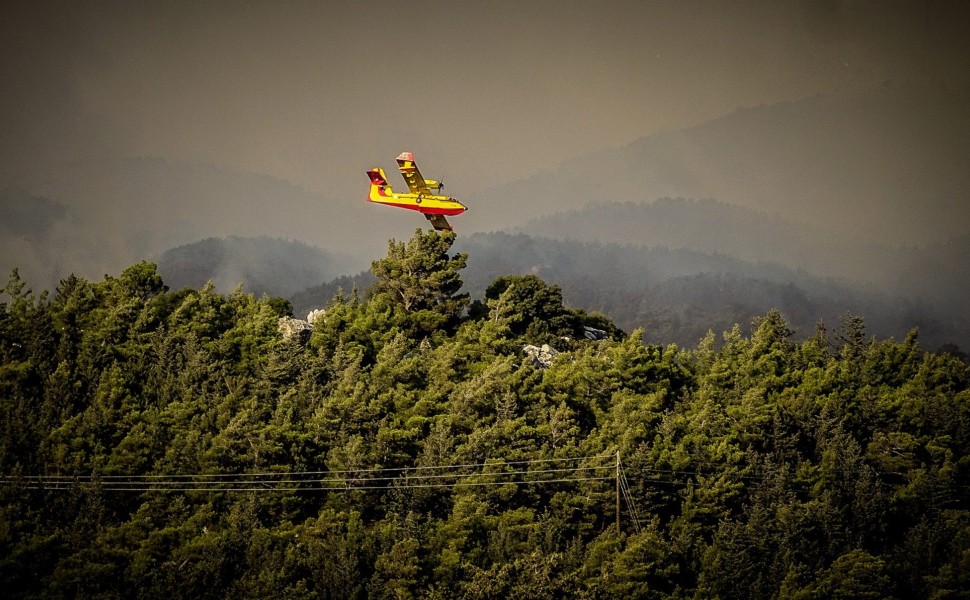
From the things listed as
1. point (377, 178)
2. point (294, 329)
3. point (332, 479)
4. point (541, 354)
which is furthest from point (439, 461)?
point (377, 178)

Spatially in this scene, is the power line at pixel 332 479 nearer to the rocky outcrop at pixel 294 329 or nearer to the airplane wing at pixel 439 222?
the rocky outcrop at pixel 294 329

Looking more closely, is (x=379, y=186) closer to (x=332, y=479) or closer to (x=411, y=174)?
(x=411, y=174)

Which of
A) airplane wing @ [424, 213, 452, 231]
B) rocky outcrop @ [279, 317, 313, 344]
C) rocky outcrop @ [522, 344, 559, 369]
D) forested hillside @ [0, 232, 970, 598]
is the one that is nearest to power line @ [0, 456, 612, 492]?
forested hillside @ [0, 232, 970, 598]

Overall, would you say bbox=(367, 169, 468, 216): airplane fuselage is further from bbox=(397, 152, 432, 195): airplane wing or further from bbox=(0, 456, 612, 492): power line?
bbox=(0, 456, 612, 492): power line

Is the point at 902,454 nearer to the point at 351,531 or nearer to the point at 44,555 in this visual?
the point at 351,531

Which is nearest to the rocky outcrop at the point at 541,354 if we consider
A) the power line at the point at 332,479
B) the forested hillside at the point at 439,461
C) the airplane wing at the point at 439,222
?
the forested hillside at the point at 439,461

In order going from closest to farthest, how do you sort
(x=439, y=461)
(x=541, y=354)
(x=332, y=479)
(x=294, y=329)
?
(x=332, y=479)
(x=439, y=461)
(x=294, y=329)
(x=541, y=354)

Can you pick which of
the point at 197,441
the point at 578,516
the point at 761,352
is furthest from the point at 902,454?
the point at 197,441
